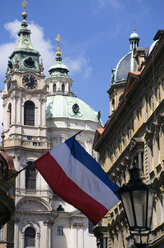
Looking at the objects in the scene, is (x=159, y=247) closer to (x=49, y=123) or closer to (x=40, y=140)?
(x=40, y=140)

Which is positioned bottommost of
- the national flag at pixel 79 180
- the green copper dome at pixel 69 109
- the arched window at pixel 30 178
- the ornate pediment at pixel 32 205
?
the national flag at pixel 79 180

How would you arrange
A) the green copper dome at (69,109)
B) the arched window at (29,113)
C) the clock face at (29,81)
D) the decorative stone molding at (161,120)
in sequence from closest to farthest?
the decorative stone molding at (161,120)
the arched window at (29,113)
the clock face at (29,81)
the green copper dome at (69,109)

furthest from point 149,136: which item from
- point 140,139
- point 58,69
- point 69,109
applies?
point 58,69

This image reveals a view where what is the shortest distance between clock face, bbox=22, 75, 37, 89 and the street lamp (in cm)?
8938

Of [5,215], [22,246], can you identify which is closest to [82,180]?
[5,215]

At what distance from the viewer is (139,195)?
42.6 feet

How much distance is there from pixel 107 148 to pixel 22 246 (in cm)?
4065

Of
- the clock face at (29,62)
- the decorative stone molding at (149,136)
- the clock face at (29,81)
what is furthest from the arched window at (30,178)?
the decorative stone molding at (149,136)

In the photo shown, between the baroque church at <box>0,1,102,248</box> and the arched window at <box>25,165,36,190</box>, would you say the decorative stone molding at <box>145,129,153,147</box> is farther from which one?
the arched window at <box>25,165,36,190</box>

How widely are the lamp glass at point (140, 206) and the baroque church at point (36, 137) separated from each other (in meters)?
80.3

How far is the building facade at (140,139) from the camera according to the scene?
36.7 metres

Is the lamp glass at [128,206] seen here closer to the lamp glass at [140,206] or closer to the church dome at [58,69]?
the lamp glass at [140,206]

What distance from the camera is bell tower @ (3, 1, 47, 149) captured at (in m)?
98.5

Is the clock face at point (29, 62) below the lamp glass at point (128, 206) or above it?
above
